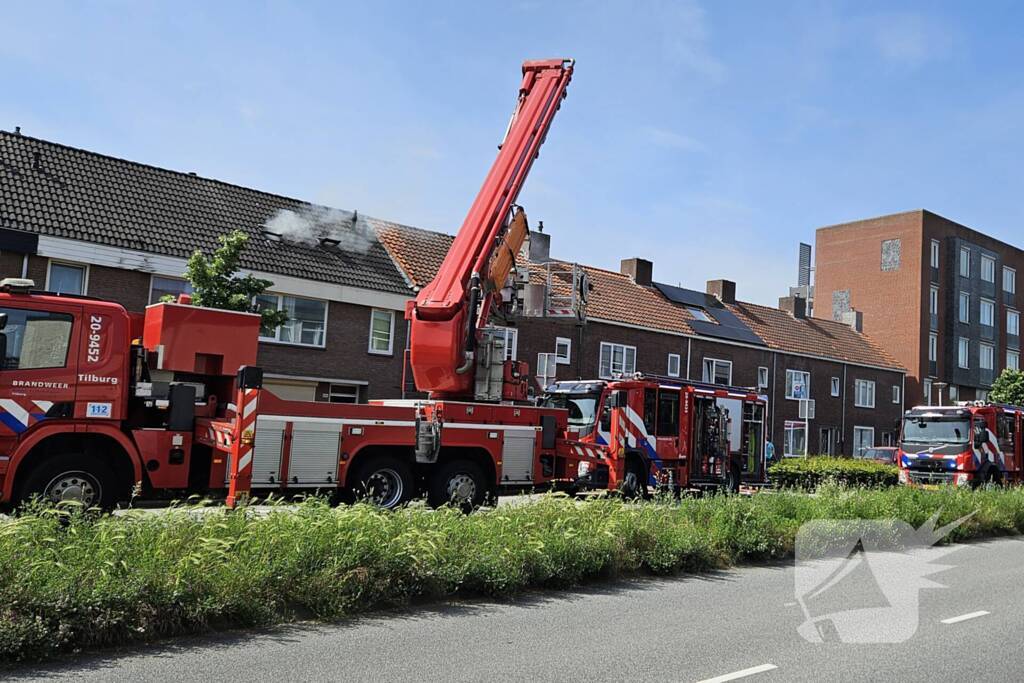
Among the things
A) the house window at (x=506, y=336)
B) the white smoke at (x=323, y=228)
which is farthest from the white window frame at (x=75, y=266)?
the house window at (x=506, y=336)

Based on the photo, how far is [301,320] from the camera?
24.5 m

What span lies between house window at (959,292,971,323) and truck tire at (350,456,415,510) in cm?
5079

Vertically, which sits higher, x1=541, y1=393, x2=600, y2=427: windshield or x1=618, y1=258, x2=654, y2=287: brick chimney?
x1=618, y1=258, x2=654, y2=287: brick chimney

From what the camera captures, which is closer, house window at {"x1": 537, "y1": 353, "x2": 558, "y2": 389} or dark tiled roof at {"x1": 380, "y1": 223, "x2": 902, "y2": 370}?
house window at {"x1": 537, "y1": 353, "x2": 558, "y2": 389}

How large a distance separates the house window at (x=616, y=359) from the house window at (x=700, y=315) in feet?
18.5

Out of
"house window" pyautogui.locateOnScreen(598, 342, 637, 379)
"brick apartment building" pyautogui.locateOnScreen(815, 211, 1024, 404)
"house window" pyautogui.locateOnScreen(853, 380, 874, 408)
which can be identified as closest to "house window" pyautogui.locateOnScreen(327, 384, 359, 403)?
"house window" pyautogui.locateOnScreen(598, 342, 637, 379)

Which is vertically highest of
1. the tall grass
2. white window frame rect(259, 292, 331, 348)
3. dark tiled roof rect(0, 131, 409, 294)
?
dark tiled roof rect(0, 131, 409, 294)

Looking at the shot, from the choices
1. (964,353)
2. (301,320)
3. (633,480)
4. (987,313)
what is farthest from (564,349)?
(987,313)

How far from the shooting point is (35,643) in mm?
5598

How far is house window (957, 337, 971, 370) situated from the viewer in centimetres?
5456

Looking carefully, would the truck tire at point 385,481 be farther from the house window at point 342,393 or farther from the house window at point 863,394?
the house window at point 863,394

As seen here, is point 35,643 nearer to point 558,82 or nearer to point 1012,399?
point 558,82

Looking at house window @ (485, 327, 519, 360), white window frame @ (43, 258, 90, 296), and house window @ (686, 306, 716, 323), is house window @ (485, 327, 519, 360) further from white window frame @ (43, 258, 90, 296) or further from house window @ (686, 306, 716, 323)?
house window @ (686, 306, 716, 323)

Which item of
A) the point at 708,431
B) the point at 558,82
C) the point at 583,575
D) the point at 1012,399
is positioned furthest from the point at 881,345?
the point at 583,575
